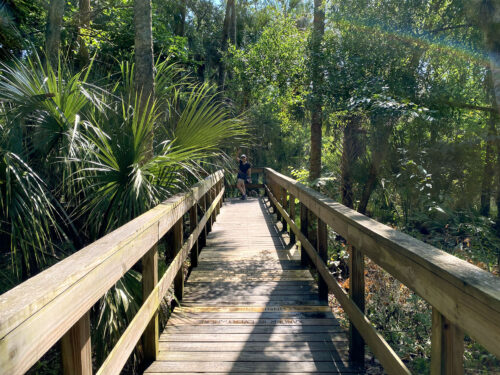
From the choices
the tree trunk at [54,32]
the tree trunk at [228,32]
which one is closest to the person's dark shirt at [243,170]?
the tree trunk at [228,32]

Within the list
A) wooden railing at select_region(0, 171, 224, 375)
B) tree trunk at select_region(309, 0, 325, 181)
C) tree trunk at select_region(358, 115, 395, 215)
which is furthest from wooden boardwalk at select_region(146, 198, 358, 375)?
tree trunk at select_region(358, 115, 395, 215)

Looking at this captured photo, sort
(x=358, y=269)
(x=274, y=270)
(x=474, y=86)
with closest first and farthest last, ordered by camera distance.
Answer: (x=358, y=269), (x=274, y=270), (x=474, y=86)

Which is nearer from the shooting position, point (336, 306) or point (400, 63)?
point (336, 306)

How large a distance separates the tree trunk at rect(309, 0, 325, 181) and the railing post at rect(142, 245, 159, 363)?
685 cm

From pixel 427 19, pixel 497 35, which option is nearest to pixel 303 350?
pixel 497 35

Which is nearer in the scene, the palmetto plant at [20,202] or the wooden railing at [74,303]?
the wooden railing at [74,303]

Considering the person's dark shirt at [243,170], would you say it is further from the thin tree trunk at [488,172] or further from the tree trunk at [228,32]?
the thin tree trunk at [488,172]

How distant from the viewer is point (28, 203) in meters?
3.10

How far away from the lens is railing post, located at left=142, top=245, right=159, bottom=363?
2.58m

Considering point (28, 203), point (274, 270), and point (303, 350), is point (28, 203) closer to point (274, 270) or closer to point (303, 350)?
point (303, 350)

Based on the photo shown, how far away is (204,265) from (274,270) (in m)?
0.91

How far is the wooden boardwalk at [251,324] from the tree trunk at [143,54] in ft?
7.04

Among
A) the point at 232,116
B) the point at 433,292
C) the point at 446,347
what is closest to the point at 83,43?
the point at 232,116

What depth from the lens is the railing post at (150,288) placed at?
2578 mm
